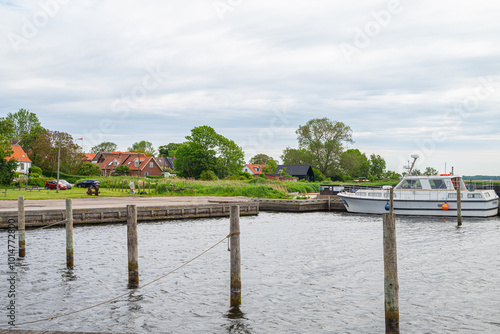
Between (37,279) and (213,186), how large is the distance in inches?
1382

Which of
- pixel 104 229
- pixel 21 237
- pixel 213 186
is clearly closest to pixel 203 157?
pixel 213 186

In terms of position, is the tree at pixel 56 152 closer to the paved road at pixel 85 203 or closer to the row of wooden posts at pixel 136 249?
the paved road at pixel 85 203

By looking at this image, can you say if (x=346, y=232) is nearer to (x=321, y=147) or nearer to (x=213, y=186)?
(x=213, y=186)

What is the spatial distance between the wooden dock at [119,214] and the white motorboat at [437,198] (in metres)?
12.1

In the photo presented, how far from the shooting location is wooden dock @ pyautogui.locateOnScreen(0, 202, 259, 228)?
82.0 ft

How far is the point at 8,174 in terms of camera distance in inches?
2167

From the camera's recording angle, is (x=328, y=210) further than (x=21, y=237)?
Yes

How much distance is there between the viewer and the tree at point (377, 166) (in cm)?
10569

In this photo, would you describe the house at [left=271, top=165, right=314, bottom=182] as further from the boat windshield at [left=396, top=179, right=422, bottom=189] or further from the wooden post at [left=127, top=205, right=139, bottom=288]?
the wooden post at [left=127, top=205, right=139, bottom=288]

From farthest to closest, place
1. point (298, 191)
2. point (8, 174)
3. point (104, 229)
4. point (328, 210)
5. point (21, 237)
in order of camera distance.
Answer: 1. point (298, 191)
2. point (8, 174)
3. point (328, 210)
4. point (104, 229)
5. point (21, 237)

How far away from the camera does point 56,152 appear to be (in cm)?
7269

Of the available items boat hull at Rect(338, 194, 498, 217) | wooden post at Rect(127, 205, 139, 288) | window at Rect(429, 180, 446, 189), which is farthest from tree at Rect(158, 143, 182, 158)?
wooden post at Rect(127, 205, 139, 288)

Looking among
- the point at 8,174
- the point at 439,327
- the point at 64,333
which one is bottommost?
the point at 439,327

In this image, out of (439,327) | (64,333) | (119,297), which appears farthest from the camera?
(119,297)
